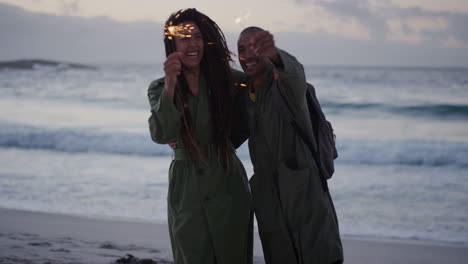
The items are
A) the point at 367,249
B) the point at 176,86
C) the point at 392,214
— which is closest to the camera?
the point at 176,86

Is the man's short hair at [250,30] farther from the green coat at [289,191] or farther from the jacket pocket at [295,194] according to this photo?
the jacket pocket at [295,194]

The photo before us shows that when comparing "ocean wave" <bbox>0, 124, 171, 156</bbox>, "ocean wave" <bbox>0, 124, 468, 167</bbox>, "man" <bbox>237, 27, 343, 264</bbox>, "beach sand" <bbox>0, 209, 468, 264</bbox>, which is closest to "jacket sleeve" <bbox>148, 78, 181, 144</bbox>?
"man" <bbox>237, 27, 343, 264</bbox>

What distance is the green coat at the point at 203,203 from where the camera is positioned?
9.18 feet

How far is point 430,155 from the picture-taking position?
1270 cm

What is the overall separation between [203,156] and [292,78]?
1.93 feet

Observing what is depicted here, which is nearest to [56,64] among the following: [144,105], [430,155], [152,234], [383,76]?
[144,105]

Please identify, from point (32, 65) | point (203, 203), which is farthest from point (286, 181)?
point (32, 65)

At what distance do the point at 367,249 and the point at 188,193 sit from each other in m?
3.53

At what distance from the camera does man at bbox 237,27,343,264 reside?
2.69 m

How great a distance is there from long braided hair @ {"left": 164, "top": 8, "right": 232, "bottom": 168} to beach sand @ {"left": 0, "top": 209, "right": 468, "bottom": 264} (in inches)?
105

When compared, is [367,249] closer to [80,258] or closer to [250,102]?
[80,258]

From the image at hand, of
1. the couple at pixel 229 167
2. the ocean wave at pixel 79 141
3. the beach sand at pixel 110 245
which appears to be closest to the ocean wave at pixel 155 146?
the ocean wave at pixel 79 141

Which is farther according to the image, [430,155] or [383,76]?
[383,76]

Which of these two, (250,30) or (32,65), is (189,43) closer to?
(250,30)
